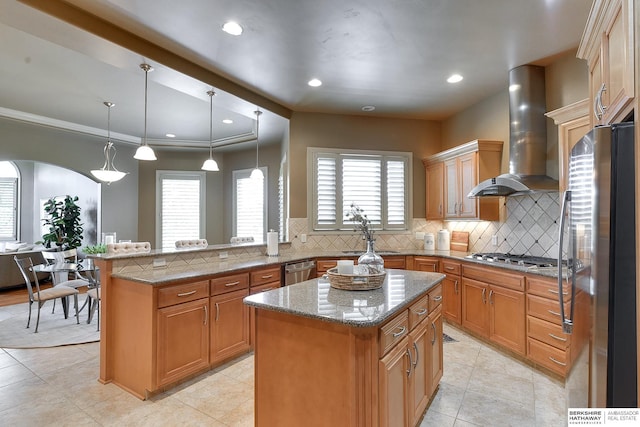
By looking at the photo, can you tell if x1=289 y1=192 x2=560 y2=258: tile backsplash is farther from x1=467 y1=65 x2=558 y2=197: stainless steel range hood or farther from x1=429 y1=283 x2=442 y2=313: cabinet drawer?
x1=429 y1=283 x2=442 y2=313: cabinet drawer

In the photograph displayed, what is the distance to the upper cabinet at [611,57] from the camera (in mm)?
1196

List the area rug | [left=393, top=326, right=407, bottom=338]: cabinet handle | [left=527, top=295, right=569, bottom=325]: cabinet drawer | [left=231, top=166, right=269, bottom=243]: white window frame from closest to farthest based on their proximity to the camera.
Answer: [left=393, top=326, right=407, bottom=338]: cabinet handle
[left=527, top=295, right=569, bottom=325]: cabinet drawer
the area rug
[left=231, top=166, right=269, bottom=243]: white window frame

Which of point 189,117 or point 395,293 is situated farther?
point 189,117

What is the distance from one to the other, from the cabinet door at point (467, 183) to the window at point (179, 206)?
5.54 meters

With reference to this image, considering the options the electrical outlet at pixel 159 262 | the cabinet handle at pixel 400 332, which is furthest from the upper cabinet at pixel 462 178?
the electrical outlet at pixel 159 262

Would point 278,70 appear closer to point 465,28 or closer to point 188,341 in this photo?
point 465,28

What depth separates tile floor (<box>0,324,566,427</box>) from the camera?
2236 mm

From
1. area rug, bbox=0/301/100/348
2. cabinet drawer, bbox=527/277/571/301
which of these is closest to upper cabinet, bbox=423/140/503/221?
cabinet drawer, bbox=527/277/571/301

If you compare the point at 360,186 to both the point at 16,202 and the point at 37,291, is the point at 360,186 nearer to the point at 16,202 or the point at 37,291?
the point at 37,291

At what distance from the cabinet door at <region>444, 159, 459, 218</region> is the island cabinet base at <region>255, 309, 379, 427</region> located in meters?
3.47

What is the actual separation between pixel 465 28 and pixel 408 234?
313cm

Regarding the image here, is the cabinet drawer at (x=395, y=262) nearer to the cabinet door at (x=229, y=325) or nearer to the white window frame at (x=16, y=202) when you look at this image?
the cabinet door at (x=229, y=325)

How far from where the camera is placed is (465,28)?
9.02 ft

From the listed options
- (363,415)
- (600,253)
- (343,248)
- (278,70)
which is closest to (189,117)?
(278,70)
